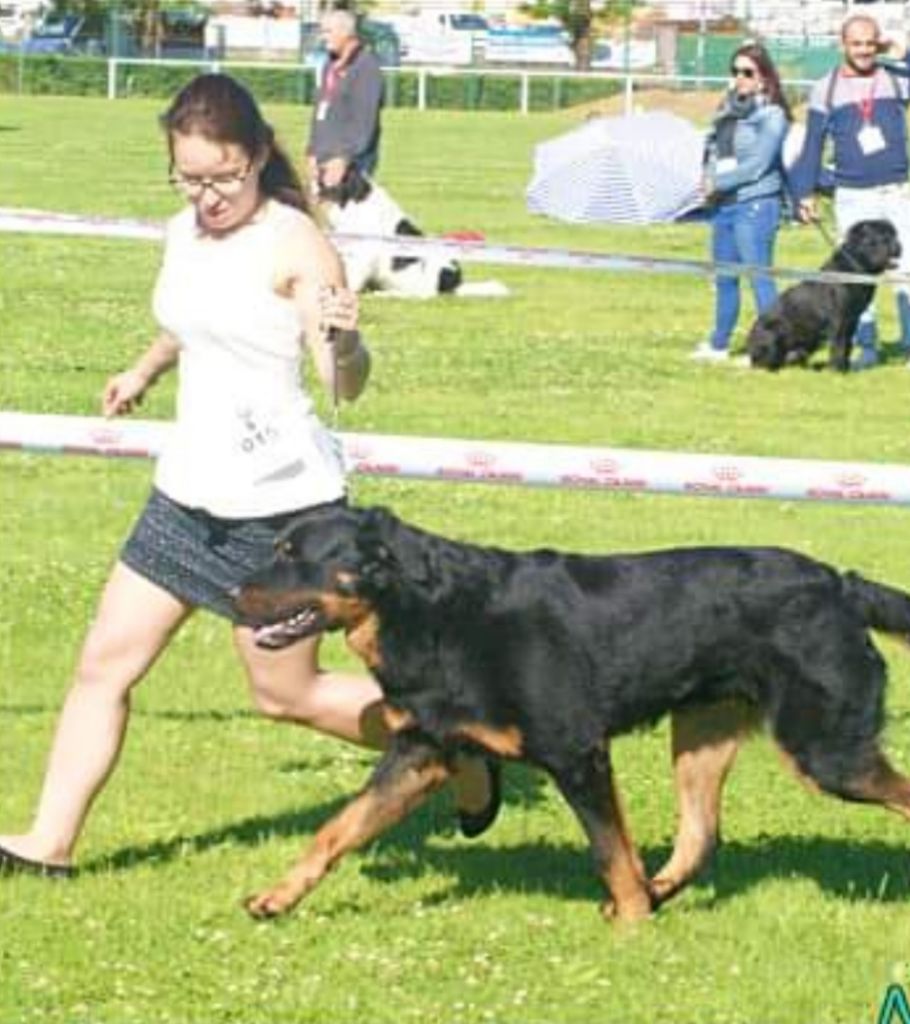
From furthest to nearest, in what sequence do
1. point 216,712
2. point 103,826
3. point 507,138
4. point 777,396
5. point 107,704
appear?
point 507,138 < point 777,396 < point 216,712 < point 103,826 < point 107,704

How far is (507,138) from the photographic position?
4969 centimetres

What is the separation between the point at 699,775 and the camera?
23.2ft

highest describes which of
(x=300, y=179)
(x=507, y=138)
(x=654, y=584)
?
(x=300, y=179)

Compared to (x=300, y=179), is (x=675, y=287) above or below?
below

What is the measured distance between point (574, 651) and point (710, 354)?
1265 centimetres

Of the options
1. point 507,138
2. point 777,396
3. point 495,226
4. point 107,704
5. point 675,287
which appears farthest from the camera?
point 507,138

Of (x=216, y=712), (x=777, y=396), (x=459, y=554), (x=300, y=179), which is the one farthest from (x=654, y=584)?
(x=777, y=396)

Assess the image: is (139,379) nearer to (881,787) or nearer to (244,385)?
(244,385)

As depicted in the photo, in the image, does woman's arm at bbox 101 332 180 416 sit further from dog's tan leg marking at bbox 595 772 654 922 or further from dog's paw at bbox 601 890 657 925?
dog's paw at bbox 601 890 657 925

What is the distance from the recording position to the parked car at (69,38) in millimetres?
69312

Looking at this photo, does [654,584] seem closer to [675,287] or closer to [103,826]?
[103,826]

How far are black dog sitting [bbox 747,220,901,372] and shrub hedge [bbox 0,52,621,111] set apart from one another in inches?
1716

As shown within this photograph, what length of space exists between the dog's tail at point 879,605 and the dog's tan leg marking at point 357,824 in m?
1.09

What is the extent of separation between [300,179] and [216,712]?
257 centimetres
